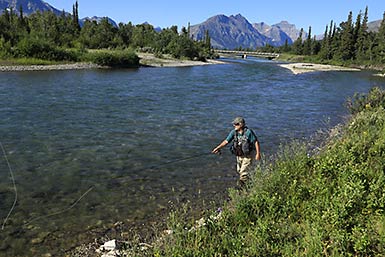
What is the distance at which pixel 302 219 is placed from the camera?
6.16m

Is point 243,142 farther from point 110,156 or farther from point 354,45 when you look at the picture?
point 354,45

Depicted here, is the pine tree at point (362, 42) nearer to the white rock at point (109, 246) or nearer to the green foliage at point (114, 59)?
the green foliage at point (114, 59)

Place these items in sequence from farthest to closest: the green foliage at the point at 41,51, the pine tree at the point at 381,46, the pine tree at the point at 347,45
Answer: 1. the pine tree at the point at 347,45
2. the pine tree at the point at 381,46
3. the green foliage at the point at 41,51

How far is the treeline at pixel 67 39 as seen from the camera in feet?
182

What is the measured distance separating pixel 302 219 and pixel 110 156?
8.28m

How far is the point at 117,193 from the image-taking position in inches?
379

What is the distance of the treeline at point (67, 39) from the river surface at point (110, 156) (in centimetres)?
3141

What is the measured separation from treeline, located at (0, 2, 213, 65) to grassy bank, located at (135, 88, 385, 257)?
54.0 metres

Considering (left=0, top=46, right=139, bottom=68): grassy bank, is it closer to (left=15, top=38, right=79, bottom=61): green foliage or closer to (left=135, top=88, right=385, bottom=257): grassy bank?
(left=15, top=38, right=79, bottom=61): green foliage

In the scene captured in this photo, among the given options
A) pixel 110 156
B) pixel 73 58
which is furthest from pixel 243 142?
pixel 73 58

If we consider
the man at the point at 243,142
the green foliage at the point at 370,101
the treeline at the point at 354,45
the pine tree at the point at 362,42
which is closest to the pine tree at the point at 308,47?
the treeline at the point at 354,45

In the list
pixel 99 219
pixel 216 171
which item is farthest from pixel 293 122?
pixel 99 219

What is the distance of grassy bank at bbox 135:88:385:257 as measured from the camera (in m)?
5.16

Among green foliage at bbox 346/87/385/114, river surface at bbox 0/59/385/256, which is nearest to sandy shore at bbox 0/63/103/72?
river surface at bbox 0/59/385/256
